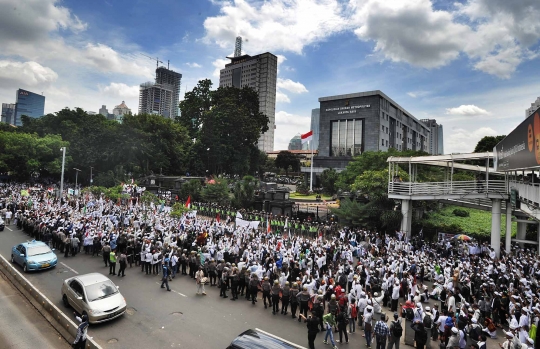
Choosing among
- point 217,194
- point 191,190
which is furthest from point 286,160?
point 217,194

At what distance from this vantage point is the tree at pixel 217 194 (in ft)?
115

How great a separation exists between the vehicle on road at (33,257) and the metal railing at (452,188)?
22124 millimetres

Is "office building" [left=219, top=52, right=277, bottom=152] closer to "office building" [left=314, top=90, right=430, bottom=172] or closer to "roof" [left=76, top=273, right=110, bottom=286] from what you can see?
"office building" [left=314, top=90, right=430, bottom=172]

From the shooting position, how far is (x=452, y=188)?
2266cm

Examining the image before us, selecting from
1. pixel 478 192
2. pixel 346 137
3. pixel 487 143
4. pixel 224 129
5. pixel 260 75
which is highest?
pixel 260 75

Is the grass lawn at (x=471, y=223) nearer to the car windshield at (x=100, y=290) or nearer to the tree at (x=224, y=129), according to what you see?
the car windshield at (x=100, y=290)

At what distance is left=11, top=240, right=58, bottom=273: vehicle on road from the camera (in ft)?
49.0

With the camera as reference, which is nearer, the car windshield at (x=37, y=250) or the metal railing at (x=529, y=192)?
the metal railing at (x=529, y=192)

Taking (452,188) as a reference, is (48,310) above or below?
below

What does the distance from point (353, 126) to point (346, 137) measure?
2739mm

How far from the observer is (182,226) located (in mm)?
23125

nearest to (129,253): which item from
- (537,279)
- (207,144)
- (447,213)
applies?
(537,279)

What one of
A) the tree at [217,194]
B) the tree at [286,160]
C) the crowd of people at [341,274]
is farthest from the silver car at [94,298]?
the tree at [286,160]

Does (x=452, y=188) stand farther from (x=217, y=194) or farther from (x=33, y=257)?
(x=33, y=257)
